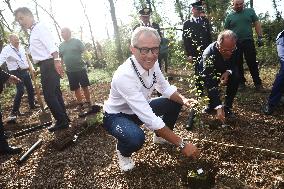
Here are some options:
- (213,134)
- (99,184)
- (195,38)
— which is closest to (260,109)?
(213,134)

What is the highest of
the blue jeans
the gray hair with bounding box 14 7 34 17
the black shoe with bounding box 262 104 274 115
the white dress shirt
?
the gray hair with bounding box 14 7 34 17

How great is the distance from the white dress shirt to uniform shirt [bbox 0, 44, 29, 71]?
261 cm

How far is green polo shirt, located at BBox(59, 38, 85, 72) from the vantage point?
7.26 meters

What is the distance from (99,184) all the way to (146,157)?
0.74 meters

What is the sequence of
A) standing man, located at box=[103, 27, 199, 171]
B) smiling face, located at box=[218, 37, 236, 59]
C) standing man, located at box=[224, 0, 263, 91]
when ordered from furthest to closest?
1. standing man, located at box=[224, 0, 263, 91]
2. smiling face, located at box=[218, 37, 236, 59]
3. standing man, located at box=[103, 27, 199, 171]

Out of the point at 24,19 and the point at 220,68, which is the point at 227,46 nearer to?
the point at 220,68

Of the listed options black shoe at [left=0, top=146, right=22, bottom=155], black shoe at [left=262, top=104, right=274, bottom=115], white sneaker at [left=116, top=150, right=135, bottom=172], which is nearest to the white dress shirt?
black shoe at [left=0, top=146, right=22, bottom=155]

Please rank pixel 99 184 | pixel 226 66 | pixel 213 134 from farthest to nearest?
pixel 226 66
pixel 213 134
pixel 99 184

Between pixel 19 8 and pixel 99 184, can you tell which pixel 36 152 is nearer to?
pixel 99 184

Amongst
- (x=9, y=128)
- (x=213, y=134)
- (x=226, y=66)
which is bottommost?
(x=9, y=128)

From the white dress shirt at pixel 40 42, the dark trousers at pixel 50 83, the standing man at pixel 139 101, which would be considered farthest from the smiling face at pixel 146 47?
the dark trousers at pixel 50 83

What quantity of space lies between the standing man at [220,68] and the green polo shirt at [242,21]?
6.95 ft

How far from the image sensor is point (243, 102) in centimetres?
595

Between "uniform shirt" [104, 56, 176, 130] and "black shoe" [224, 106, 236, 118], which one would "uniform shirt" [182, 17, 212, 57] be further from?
"uniform shirt" [104, 56, 176, 130]
